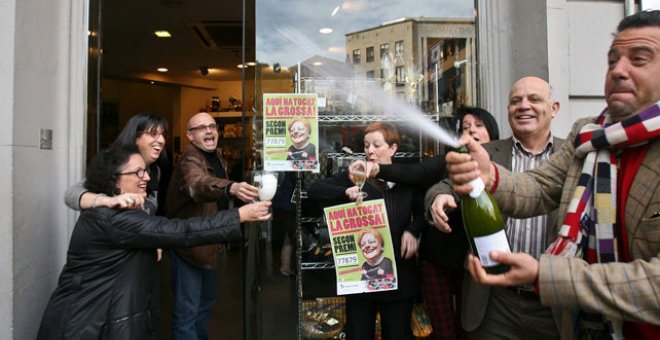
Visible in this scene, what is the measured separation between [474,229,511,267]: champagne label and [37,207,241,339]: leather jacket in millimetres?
1494

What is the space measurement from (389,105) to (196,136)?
1650 millimetres

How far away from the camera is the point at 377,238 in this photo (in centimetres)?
264

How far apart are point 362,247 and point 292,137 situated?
39.3 inches

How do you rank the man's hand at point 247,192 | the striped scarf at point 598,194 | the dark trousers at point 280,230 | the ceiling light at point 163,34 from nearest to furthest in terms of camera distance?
the striped scarf at point 598,194, the man's hand at point 247,192, the dark trousers at point 280,230, the ceiling light at point 163,34

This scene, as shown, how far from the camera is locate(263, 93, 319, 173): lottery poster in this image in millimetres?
3080

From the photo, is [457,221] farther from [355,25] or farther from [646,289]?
[355,25]

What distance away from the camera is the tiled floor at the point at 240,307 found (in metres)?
3.37

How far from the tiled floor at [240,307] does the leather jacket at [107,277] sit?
136 centimetres

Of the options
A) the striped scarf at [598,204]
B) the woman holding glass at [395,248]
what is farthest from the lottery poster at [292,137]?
the striped scarf at [598,204]

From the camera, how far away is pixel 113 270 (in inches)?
81.6

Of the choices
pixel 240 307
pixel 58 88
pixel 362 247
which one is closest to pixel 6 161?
pixel 58 88

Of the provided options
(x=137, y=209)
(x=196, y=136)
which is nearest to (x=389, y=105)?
(x=196, y=136)

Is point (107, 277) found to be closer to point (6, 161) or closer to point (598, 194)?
point (6, 161)

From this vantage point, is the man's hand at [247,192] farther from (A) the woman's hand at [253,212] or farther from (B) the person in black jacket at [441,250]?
(B) the person in black jacket at [441,250]
